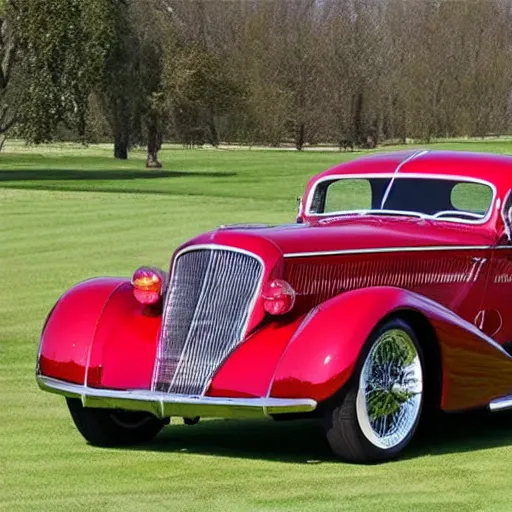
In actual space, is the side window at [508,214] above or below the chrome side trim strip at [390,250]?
above

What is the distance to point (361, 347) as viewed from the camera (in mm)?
7539

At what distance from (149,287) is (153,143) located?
59.5 m

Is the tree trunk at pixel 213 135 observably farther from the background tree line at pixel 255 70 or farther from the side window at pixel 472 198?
the side window at pixel 472 198

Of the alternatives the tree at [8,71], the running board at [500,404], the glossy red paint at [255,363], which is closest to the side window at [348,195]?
the running board at [500,404]

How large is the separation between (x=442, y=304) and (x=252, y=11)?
156 meters

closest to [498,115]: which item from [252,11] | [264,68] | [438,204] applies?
[264,68]

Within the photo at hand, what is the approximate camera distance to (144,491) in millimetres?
6977

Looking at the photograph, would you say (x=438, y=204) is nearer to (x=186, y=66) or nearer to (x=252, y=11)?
(x=186, y=66)

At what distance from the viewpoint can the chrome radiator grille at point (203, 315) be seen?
7.78 metres

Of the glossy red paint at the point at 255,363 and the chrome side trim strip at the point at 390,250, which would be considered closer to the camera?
the glossy red paint at the point at 255,363

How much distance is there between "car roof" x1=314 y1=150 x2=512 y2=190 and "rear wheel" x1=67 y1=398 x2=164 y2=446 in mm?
2376

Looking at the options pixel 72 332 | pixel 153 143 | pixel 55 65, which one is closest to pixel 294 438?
pixel 72 332

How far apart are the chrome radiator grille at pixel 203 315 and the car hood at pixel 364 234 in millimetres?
163

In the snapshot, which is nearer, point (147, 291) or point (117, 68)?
point (147, 291)
